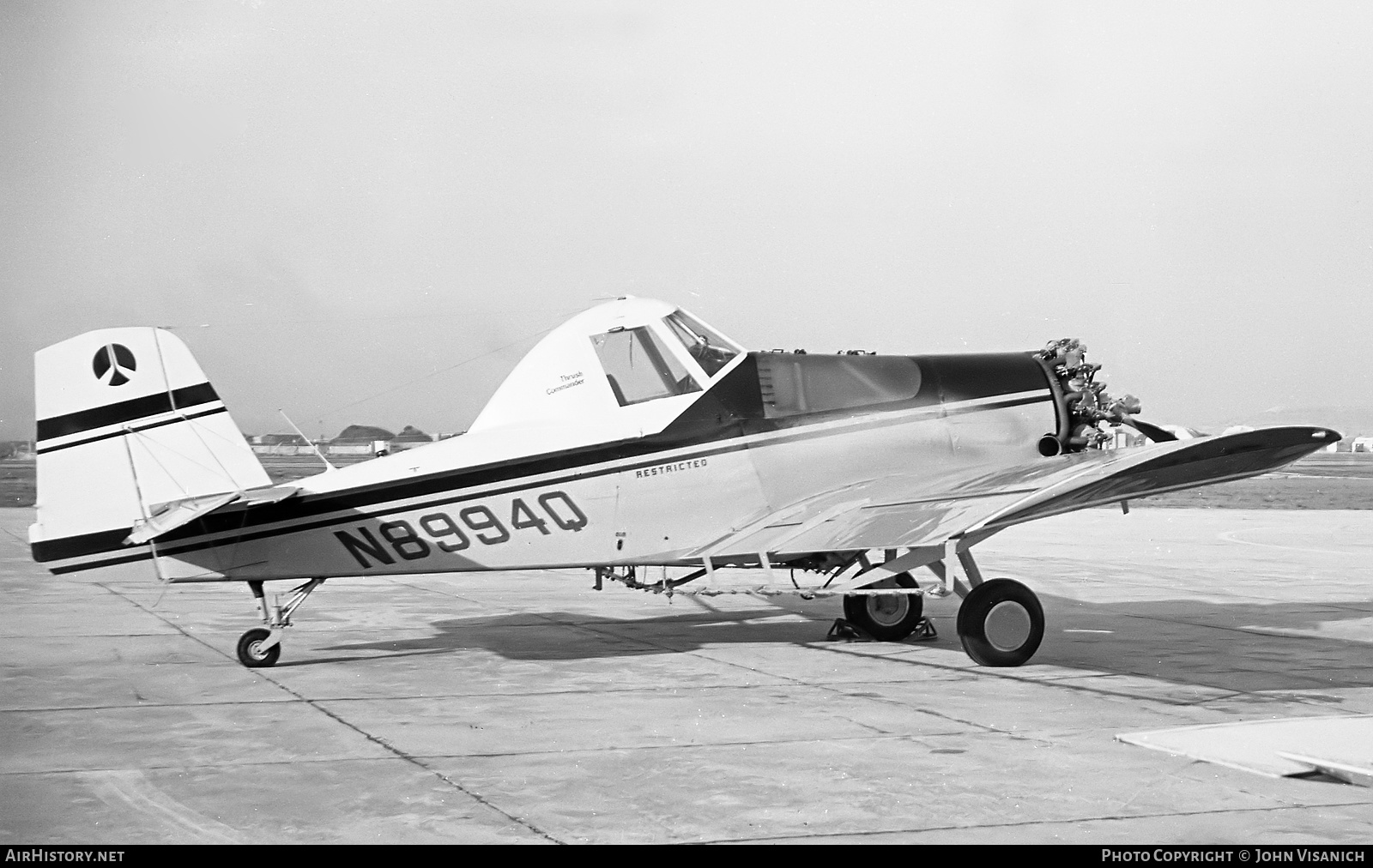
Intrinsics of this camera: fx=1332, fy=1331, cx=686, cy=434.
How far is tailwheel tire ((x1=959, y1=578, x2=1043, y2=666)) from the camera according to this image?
1031 centimetres

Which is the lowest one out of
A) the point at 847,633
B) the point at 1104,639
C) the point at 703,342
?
the point at 1104,639

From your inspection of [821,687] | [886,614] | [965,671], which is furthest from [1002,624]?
[886,614]

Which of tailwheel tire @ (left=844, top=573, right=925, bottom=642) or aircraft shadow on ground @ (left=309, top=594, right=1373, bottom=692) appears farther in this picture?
tailwheel tire @ (left=844, top=573, right=925, bottom=642)

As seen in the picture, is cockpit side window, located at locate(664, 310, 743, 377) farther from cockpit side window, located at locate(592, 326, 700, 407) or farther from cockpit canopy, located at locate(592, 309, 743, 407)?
cockpit side window, located at locate(592, 326, 700, 407)

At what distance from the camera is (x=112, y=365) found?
10.0 meters

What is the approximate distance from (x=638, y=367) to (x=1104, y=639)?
16.9 ft

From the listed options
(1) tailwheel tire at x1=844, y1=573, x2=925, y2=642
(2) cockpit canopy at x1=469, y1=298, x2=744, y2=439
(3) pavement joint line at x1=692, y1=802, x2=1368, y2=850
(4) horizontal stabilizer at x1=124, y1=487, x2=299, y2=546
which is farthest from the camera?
(1) tailwheel tire at x1=844, y1=573, x2=925, y2=642

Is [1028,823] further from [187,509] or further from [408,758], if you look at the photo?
[187,509]

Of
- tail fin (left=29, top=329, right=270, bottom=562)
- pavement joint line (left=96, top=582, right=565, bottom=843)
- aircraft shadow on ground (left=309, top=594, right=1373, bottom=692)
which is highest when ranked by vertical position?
tail fin (left=29, top=329, right=270, bottom=562)

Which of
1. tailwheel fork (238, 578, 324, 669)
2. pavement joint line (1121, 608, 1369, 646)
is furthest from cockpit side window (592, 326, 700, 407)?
pavement joint line (1121, 608, 1369, 646)

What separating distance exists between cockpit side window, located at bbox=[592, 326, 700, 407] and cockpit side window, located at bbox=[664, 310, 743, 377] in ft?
0.59

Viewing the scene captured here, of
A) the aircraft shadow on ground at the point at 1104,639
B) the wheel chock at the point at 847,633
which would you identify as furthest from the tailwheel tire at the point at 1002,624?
the wheel chock at the point at 847,633

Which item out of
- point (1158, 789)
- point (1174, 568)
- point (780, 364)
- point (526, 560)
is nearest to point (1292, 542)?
point (1174, 568)
